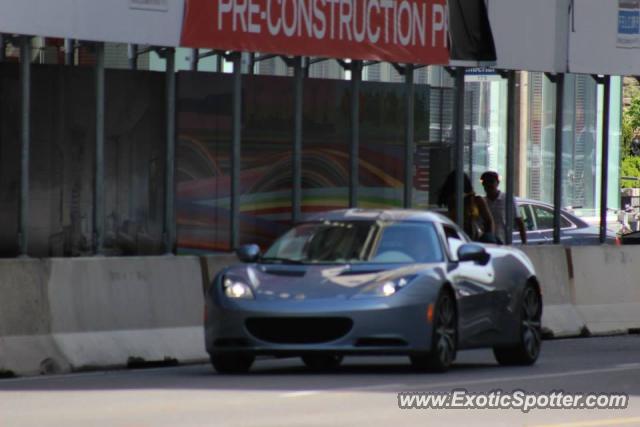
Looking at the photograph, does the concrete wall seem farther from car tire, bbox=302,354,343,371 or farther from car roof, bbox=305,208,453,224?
car roof, bbox=305,208,453,224

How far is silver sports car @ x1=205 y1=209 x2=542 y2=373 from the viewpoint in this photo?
14938mm

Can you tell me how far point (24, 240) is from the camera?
18.0 m

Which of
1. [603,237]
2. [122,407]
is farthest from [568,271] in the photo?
[122,407]

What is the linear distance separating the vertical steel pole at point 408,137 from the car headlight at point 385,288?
25.6 ft

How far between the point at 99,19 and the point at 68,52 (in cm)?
245

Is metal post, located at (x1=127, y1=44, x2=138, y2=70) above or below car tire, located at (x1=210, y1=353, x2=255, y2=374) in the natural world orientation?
above

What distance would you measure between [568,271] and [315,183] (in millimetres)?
3716

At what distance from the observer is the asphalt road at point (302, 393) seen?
11523 mm

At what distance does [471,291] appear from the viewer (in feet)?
53.7

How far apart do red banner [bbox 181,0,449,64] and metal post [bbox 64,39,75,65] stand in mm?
1902

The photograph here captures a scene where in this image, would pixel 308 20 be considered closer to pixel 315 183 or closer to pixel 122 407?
pixel 315 183

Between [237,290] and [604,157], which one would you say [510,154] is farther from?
[237,290]

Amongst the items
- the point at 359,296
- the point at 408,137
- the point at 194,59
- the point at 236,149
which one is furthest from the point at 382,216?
the point at 408,137

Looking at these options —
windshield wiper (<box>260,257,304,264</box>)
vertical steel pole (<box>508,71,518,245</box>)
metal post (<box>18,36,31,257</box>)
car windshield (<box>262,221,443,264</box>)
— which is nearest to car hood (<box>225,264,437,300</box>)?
windshield wiper (<box>260,257,304,264</box>)
